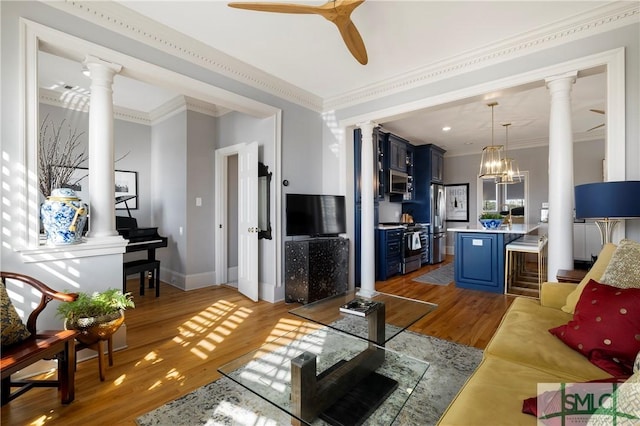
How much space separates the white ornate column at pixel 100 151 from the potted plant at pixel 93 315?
58cm

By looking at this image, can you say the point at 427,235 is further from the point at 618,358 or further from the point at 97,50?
the point at 97,50

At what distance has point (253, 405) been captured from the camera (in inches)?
71.2

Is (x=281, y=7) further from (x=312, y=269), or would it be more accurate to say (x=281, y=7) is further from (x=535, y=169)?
(x=535, y=169)

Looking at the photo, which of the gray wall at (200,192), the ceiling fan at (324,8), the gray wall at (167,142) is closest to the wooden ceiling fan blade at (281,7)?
the ceiling fan at (324,8)

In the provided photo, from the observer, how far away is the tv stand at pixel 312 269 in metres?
3.73

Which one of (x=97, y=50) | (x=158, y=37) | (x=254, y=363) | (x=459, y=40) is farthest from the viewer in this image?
(x=459, y=40)

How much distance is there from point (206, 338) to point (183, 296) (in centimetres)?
157

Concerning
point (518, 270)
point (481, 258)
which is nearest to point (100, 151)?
point (481, 258)

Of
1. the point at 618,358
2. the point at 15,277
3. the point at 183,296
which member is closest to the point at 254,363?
the point at 15,277

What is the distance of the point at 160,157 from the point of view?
16.4 feet

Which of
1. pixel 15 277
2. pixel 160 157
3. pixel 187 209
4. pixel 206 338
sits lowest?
pixel 206 338

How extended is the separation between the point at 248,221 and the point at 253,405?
251 cm

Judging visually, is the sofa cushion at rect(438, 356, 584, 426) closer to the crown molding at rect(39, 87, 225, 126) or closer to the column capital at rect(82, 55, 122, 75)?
the column capital at rect(82, 55, 122, 75)

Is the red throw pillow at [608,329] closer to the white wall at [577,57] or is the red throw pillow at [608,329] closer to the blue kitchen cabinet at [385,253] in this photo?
the white wall at [577,57]
